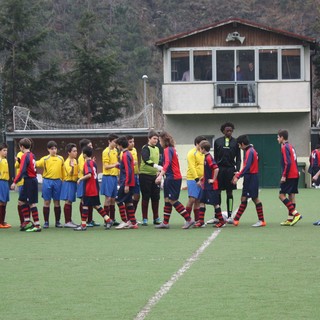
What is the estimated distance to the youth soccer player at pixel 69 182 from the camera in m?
20.2

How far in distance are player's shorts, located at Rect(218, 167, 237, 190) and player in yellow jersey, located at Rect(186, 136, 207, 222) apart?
0.39 m

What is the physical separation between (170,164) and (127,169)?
33.4 inches

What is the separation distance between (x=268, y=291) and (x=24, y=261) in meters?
4.40

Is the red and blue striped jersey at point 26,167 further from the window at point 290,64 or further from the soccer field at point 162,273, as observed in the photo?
the window at point 290,64

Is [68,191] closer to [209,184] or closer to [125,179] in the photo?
[125,179]

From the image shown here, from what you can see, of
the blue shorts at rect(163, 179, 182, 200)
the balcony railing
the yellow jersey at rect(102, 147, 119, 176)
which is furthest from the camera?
the balcony railing

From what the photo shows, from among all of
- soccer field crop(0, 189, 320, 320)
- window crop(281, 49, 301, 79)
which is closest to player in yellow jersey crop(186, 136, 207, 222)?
soccer field crop(0, 189, 320, 320)

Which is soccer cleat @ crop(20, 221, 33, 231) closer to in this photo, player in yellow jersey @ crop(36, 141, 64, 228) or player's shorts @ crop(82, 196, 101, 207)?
player in yellow jersey @ crop(36, 141, 64, 228)

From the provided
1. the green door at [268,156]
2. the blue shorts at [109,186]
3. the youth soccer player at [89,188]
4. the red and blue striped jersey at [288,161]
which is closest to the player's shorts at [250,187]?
the red and blue striped jersey at [288,161]

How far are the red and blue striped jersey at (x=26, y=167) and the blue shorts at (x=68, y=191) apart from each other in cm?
138

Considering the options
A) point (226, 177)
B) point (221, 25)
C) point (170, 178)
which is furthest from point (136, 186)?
point (221, 25)

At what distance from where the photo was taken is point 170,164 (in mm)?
19031

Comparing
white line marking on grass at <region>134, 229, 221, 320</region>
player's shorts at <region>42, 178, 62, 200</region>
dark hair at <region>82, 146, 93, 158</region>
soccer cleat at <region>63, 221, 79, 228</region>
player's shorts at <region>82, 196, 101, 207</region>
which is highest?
dark hair at <region>82, 146, 93, 158</region>

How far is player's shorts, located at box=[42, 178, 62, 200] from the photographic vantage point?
20.2 m
